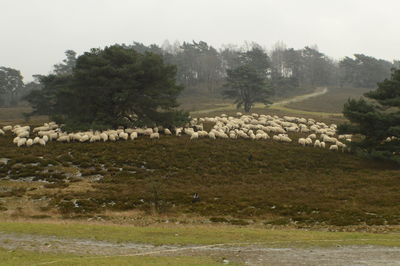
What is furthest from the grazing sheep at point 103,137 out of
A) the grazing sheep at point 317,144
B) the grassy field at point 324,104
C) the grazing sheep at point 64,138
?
the grassy field at point 324,104

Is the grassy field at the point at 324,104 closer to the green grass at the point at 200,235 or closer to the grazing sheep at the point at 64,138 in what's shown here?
the grazing sheep at the point at 64,138

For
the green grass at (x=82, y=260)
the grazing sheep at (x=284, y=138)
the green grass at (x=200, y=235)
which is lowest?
the green grass at (x=200, y=235)

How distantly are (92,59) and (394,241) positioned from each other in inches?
1484

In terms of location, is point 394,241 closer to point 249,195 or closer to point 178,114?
point 249,195

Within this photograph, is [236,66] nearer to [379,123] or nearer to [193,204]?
[379,123]

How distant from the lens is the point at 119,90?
149 feet

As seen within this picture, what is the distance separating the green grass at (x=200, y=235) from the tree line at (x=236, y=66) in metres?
95.9

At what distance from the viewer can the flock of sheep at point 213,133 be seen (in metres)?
40.9

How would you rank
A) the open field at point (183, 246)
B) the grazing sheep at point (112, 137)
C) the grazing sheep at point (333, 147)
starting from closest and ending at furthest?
the open field at point (183, 246)
the grazing sheep at point (112, 137)
the grazing sheep at point (333, 147)

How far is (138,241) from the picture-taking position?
58.9ft

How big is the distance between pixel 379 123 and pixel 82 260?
32689 mm

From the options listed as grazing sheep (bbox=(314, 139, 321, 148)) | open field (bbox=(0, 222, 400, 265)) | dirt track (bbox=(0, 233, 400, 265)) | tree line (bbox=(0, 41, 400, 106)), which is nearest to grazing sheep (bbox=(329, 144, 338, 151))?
grazing sheep (bbox=(314, 139, 321, 148))

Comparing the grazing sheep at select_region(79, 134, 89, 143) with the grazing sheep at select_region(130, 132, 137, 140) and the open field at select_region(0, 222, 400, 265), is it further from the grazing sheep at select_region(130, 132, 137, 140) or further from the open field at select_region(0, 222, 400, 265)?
the open field at select_region(0, 222, 400, 265)

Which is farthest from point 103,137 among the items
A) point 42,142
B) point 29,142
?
point 29,142
